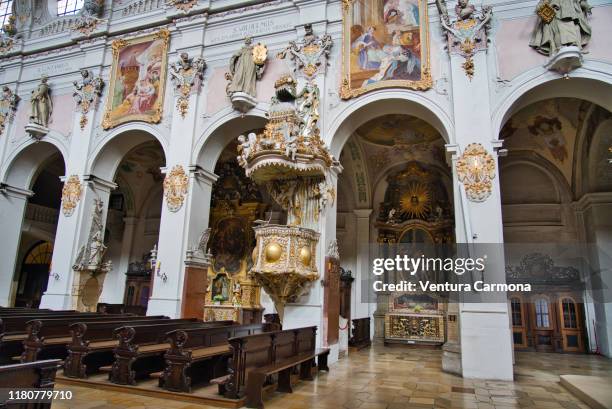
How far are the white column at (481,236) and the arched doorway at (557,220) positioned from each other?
2.49m

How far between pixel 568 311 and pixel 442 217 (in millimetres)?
4033

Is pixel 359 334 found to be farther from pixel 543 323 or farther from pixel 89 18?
pixel 89 18

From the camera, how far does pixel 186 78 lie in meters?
11.4

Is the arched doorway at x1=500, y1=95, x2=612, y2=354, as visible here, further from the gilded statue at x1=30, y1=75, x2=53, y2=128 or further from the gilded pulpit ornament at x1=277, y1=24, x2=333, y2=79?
the gilded statue at x1=30, y1=75, x2=53, y2=128

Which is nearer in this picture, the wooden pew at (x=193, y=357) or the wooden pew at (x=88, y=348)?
the wooden pew at (x=193, y=357)

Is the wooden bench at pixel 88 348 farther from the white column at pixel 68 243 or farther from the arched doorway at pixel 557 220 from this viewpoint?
the arched doorway at pixel 557 220

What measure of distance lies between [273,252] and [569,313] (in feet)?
27.7

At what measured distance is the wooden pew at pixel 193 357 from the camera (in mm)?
5520

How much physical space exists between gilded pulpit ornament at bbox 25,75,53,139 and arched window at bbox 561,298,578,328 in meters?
15.6

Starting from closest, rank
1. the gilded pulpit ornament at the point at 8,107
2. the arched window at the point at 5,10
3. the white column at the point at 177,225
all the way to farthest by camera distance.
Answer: the white column at the point at 177,225 < the gilded pulpit ornament at the point at 8,107 < the arched window at the point at 5,10

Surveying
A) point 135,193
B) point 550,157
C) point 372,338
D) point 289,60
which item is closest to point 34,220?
point 135,193

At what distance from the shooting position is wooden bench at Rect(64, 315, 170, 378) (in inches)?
239

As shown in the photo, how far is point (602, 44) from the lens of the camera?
8.12m

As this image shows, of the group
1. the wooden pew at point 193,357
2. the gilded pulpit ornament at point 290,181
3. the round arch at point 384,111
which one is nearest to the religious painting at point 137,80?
the gilded pulpit ornament at point 290,181
